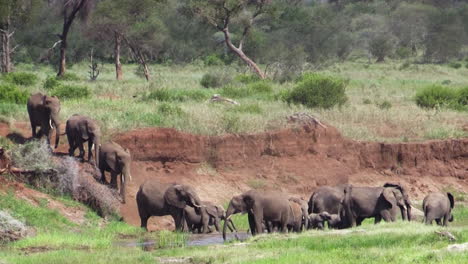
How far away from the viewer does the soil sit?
91.0 ft

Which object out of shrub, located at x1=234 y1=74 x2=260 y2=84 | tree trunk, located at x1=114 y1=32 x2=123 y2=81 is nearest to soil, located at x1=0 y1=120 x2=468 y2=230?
shrub, located at x1=234 y1=74 x2=260 y2=84

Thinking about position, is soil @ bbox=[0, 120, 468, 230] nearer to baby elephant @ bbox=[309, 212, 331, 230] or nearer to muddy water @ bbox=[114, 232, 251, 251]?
muddy water @ bbox=[114, 232, 251, 251]

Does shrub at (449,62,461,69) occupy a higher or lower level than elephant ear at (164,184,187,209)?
higher

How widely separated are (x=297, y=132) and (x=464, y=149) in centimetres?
605

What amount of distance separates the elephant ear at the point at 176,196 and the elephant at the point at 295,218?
8.42ft

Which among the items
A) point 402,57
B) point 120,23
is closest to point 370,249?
point 120,23

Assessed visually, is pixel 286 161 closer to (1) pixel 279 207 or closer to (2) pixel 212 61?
(1) pixel 279 207

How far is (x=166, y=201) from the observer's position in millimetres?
22734

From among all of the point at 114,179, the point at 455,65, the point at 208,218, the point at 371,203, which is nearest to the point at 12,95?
the point at 114,179

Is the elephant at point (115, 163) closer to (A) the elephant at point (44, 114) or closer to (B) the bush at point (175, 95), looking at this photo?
(A) the elephant at point (44, 114)

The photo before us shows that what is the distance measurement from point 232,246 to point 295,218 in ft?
→ 12.6

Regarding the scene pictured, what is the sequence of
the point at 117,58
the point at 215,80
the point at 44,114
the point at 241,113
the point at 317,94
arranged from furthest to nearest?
the point at 117,58 → the point at 215,80 → the point at 317,94 → the point at 241,113 → the point at 44,114

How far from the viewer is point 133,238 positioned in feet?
71.0

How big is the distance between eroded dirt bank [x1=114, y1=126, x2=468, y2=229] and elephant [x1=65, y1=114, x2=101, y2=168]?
5.45 ft
